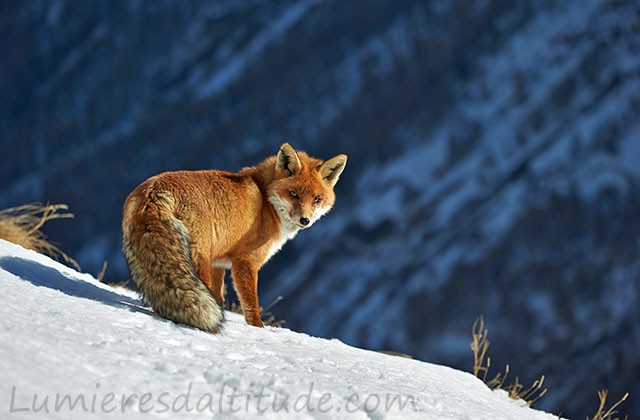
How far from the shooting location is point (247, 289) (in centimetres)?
557

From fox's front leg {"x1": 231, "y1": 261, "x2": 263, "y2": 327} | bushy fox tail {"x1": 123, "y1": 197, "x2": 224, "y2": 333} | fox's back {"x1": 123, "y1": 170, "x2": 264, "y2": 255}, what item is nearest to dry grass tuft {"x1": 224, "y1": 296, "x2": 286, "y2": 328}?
fox's front leg {"x1": 231, "y1": 261, "x2": 263, "y2": 327}

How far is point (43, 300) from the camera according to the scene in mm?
3828

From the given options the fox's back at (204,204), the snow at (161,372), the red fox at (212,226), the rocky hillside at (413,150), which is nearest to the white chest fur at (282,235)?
the red fox at (212,226)

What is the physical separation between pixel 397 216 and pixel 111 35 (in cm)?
3453

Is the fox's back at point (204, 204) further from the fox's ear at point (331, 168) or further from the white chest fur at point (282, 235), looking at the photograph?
the fox's ear at point (331, 168)

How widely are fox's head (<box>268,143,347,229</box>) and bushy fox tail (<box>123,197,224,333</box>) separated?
1.29 meters

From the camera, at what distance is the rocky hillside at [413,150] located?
3866 centimetres

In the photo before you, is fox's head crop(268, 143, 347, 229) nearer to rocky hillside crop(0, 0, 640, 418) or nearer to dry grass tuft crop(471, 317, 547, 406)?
dry grass tuft crop(471, 317, 547, 406)

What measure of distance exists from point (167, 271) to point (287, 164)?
1.99 metres

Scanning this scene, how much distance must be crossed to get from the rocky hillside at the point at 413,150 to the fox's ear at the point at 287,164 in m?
28.5

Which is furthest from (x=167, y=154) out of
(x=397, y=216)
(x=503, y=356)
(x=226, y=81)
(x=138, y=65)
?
(x=503, y=356)

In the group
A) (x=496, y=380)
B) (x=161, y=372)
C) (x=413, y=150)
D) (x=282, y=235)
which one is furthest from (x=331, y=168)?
(x=413, y=150)

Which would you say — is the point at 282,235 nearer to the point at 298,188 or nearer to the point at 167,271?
the point at 298,188

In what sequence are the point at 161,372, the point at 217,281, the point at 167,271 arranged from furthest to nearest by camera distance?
the point at 217,281, the point at 167,271, the point at 161,372
